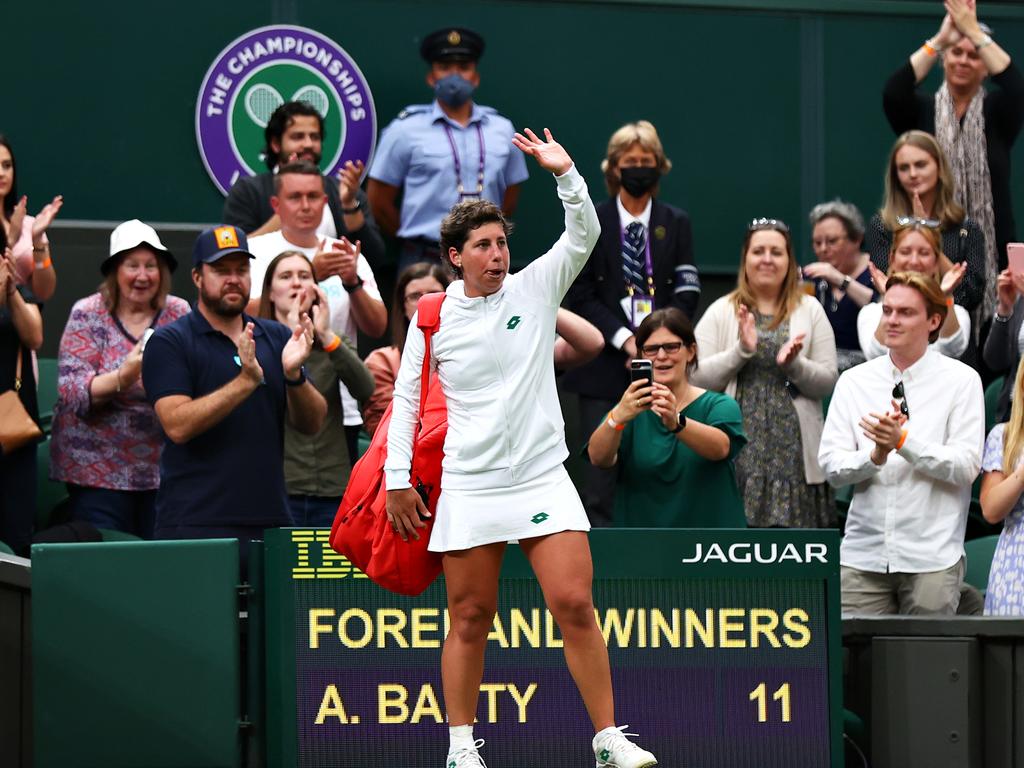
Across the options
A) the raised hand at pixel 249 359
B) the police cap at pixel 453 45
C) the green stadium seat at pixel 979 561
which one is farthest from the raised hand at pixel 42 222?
the green stadium seat at pixel 979 561

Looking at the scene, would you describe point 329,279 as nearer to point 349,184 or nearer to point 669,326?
point 349,184

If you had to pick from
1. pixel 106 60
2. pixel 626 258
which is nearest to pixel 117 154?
pixel 106 60

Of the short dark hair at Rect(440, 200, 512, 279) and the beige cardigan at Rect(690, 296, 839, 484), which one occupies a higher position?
the short dark hair at Rect(440, 200, 512, 279)

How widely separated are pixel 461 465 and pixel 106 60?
5.92 meters

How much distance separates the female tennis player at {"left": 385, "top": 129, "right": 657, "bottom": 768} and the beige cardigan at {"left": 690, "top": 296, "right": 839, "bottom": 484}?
8.79 ft

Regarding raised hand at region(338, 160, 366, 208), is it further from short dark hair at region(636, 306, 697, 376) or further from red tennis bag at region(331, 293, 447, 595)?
red tennis bag at region(331, 293, 447, 595)

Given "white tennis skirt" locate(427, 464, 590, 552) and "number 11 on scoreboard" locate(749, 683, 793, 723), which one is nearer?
"white tennis skirt" locate(427, 464, 590, 552)

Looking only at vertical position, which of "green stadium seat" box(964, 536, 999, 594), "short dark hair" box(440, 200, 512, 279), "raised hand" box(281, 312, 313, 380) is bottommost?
"green stadium seat" box(964, 536, 999, 594)

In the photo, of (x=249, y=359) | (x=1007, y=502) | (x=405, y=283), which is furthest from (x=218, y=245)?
(x=1007, y=502)

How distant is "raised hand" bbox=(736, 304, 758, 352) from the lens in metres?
8.09

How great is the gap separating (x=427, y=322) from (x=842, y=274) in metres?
4.14

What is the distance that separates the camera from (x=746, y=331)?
26.6 ft

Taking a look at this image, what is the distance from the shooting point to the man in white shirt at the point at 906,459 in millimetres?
7000

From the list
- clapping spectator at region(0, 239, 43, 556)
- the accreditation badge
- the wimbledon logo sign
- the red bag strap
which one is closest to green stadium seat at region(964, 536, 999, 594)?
the accreditation badge
